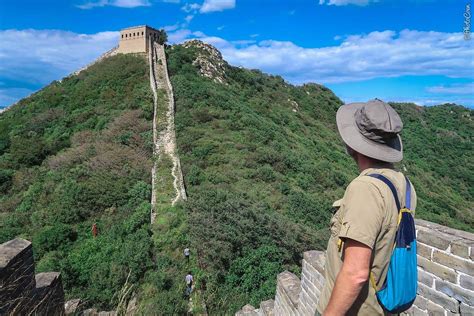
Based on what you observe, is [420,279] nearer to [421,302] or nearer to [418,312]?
[421,302]

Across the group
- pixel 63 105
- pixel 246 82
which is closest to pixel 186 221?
pixel 63 105

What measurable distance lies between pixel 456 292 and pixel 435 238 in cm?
44

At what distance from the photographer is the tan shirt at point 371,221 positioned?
1801mm

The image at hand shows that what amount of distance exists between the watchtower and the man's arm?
33.4 metres

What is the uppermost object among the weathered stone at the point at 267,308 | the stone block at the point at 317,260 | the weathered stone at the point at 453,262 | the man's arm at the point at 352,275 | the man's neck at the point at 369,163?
the man's neck at the point at 369,163

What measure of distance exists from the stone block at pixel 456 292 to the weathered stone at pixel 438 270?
5 centimetres

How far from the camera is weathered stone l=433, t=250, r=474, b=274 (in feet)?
8.61

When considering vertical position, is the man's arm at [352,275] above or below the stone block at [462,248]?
above

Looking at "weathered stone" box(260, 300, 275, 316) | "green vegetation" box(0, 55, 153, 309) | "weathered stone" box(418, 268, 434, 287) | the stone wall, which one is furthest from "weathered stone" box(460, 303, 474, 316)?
"green vegetation" box(0, 55, 153, 309)

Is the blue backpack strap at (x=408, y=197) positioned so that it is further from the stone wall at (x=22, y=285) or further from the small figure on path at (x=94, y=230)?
the small figure on path at (x=94, y=230)

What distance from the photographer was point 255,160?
1853 cm

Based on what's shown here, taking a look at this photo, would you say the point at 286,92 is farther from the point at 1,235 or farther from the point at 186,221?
the point at 1,235

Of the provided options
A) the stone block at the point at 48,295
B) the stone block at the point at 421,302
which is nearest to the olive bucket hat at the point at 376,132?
the stone block at the point at 421,302

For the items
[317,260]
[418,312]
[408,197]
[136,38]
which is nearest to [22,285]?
[317,260]
